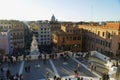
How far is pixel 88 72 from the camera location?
26656 millimetres

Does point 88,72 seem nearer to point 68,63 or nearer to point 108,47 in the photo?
point 68,63

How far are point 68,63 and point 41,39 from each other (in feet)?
174

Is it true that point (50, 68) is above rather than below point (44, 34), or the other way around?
above

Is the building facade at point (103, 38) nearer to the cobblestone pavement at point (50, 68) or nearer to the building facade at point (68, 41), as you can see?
the building facade at point (68, 41)

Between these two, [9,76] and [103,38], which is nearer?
[9,76]

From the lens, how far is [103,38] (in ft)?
165

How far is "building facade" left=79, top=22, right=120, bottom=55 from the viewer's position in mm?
44781

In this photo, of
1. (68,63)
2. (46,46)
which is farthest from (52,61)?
(46,46)

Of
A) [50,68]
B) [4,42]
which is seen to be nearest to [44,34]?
[4,42]

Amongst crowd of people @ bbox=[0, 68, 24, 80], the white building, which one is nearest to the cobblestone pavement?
crowd of people @ bbox=[0, 68, 24, 80]

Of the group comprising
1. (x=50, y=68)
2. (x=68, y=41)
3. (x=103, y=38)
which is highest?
(x=103, y=38)

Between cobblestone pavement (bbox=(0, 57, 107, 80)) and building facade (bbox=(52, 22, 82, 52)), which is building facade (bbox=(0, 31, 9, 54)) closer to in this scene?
building facade (bbox=(52, 22, 82, 52))

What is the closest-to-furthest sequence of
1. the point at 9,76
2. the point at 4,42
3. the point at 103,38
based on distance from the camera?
the point at 9,76, the point at 103,38, the point at 4,42

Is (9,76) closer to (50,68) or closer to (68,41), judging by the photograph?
(50,68)
